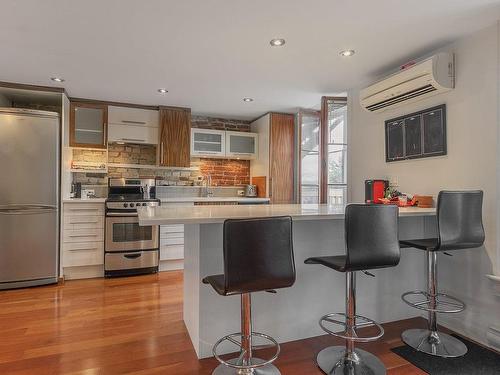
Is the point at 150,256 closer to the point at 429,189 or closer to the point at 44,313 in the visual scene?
the point at 44,313

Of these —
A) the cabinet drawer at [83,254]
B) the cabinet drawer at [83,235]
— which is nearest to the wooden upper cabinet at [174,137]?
the cabinet drawer at [83,235]

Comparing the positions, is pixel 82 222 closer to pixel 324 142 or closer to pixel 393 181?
pixel 324 142

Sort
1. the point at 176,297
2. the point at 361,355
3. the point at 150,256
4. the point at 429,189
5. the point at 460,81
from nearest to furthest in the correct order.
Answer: the point at 361,355
the point at 460,81
the point at 429,189
the point at 176,297
the point at 150,256

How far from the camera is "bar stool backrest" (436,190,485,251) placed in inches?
82.0

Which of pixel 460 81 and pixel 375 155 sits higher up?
pixel 460 81

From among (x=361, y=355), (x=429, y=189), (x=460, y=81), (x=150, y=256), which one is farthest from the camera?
(x=150, y=256)

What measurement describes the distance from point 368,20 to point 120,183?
11.6ft

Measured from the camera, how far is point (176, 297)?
3180 millimetres

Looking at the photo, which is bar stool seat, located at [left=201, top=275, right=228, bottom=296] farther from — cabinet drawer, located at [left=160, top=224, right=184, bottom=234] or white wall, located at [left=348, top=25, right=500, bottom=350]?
cabinet drawer, located at [left=160, top=224, right=184, bottom=234]

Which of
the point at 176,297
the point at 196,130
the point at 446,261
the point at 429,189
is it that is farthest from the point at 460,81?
the point at 196,130

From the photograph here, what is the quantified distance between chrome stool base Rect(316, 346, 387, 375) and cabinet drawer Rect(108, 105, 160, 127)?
381 centimetres

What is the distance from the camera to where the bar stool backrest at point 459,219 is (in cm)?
208

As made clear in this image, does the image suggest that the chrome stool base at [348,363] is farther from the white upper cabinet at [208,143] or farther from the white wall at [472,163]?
the white upper cabinet at [208,143]

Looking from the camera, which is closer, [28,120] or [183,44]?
[183,44]
